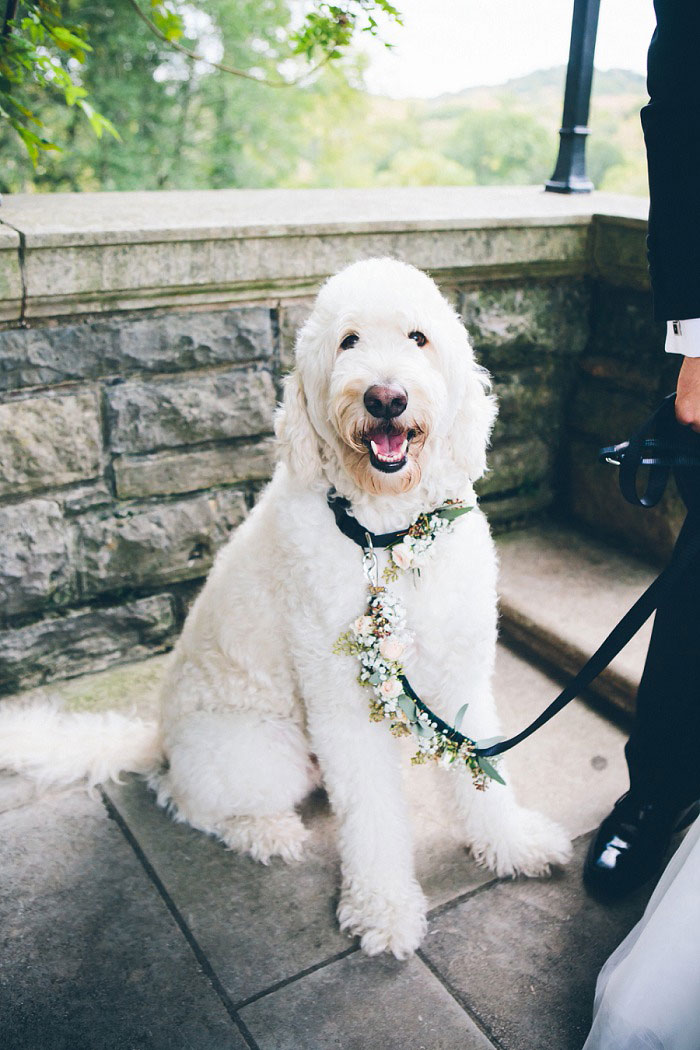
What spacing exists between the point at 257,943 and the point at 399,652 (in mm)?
812

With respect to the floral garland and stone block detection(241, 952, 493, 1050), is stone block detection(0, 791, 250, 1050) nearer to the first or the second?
stone block detection(241, 952, 493, 1050)

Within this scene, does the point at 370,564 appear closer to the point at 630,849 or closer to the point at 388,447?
the point at 388,447

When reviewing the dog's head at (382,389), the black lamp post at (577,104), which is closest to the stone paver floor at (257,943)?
the dog's head at (382,389)

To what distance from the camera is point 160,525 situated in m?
2.98

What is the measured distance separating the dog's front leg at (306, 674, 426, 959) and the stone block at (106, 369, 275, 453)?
3.98 feet

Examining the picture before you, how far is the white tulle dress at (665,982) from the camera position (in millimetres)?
1512

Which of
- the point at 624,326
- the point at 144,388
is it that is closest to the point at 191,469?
the point at 144,388

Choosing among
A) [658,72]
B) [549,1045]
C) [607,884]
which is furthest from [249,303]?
[549,1045]

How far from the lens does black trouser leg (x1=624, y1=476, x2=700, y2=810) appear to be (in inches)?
77.3

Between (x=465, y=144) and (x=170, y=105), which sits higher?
(x=465, y=144)

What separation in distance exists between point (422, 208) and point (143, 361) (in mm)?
1333

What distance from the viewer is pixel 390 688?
1979mm

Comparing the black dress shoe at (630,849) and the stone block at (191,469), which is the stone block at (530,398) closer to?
the stone block at (191,469)

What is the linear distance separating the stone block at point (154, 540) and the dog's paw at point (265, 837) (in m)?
1.03
